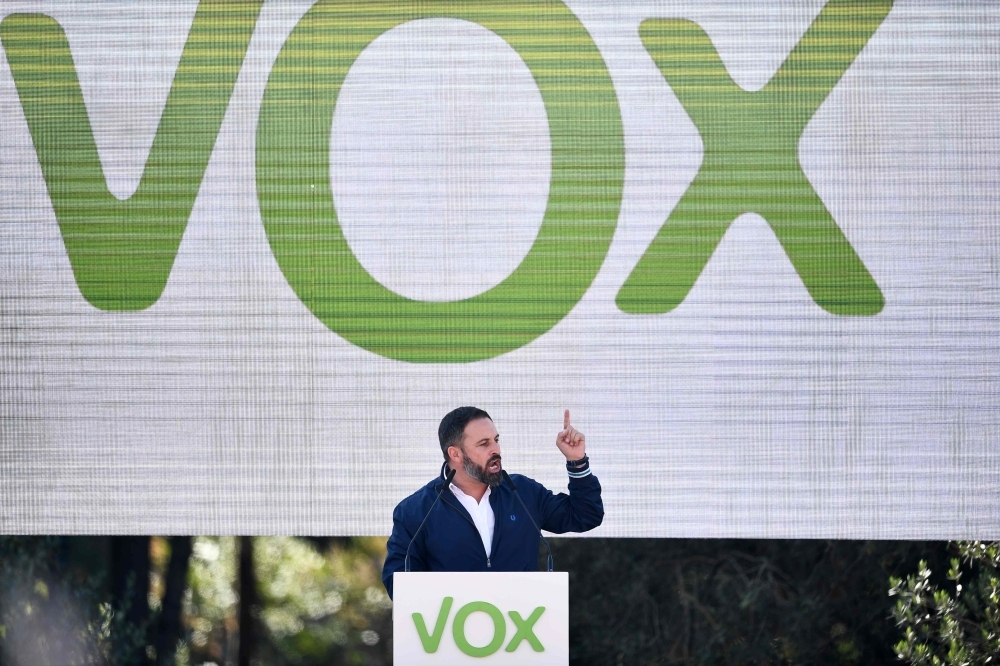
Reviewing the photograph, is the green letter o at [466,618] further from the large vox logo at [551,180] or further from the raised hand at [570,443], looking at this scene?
the large vox logo at [551,180]

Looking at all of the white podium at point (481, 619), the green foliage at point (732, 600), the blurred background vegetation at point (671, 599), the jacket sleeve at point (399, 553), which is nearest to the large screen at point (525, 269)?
the jacket sleeve at point (399, 553)

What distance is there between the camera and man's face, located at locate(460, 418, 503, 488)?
9.41 ft

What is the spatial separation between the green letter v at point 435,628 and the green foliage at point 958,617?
7.82ft

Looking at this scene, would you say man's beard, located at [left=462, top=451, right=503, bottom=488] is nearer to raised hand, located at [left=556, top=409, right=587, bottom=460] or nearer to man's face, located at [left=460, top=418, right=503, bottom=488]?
man's face, located at [left=460, top=418, right=503, bottom=488]

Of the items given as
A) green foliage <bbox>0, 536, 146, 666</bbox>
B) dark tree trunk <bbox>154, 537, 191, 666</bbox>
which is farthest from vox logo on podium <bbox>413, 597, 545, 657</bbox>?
dark tree trunk <bbox>154, 537, 191, 666</bbox>

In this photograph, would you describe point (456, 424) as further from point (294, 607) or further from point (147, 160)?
point (294, 607)

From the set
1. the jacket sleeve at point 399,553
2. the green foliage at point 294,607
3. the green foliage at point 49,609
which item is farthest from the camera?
the green foliage at point 294,607

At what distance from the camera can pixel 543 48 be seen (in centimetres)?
342

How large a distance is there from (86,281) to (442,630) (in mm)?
1903

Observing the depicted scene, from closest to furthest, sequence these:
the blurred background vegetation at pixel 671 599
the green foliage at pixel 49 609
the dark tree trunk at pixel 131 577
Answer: the blurred background vegetation at pixel 671 599 < the green foliage at pixel 49 609 < the dark tree trunk at pixel 131 577

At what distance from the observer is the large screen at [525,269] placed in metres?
3.36

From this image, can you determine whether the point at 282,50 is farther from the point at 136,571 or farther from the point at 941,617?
the point at 136,571

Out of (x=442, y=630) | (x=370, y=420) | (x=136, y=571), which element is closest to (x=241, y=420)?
(x=370, y=420)

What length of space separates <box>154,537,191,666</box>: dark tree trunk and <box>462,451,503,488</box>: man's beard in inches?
163
